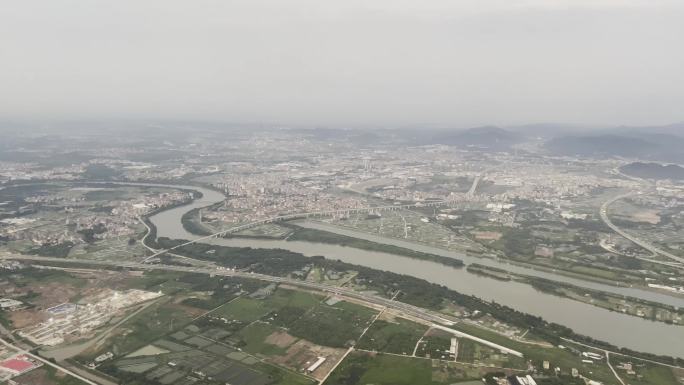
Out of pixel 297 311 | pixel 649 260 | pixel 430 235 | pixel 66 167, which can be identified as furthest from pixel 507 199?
pixel 66 167

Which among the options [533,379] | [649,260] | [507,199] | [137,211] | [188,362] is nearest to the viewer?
[533,379]

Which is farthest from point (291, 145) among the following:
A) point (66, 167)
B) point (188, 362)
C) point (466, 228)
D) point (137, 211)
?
point (188, 362)

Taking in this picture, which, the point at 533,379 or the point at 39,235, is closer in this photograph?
the point at 533,379

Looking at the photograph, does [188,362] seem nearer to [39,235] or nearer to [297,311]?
[297,311]

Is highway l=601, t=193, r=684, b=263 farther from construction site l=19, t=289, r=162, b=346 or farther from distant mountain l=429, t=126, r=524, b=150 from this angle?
distant mountain l=429, t=126, r=524, b=150

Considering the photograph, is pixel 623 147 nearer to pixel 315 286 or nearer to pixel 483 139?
pixel 483 139

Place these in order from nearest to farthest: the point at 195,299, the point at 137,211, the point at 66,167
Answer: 1. the point at 195,299
2. the point at 137,211
3. the point at 66,167

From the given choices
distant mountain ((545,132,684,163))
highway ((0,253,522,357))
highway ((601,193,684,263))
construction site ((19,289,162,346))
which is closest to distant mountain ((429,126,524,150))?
distant mountain ((545,132,684,163))
